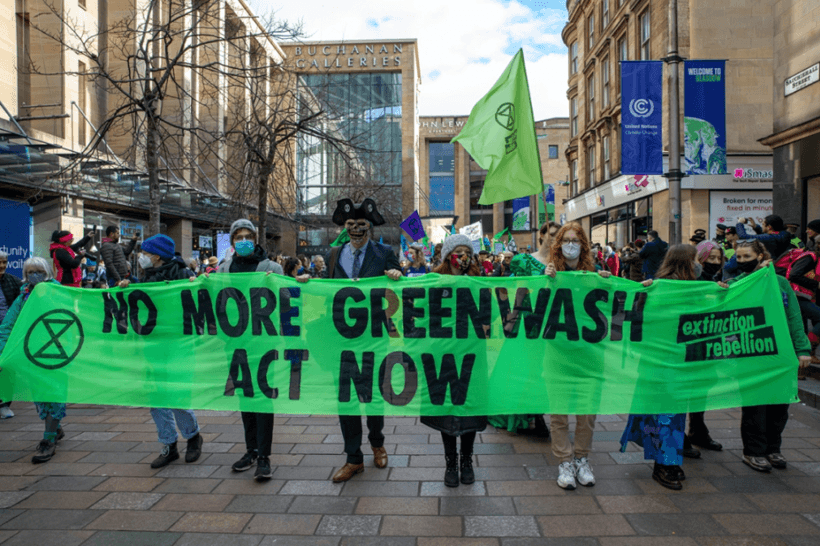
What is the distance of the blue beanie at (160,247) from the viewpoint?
4777mm

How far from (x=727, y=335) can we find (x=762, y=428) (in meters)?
0.73

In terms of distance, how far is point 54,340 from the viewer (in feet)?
14.8

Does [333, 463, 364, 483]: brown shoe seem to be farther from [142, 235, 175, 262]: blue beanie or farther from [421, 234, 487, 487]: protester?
[142, 235, 175, 262]: blue beanie

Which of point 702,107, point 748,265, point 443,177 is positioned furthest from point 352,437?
point 443,177

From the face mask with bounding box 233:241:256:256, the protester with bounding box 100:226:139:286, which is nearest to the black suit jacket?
Answer: the face mask with bounding box 233:241:256:256

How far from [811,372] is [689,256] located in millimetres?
3794

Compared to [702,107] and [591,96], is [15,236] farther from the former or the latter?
[591,96]

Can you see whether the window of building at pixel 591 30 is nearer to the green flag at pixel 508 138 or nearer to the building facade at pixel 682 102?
the building facade at pixel 682 102

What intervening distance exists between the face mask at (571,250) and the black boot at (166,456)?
347 centimetres

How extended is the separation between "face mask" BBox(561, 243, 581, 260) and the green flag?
0.91 metres

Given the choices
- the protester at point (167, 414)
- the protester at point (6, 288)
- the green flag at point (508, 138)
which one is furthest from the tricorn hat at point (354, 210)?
the protester at point (6, 288)

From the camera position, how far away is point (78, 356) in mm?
4504

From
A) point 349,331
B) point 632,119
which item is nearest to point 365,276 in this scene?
point 349,331

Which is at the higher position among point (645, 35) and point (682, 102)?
point (645, 35)
